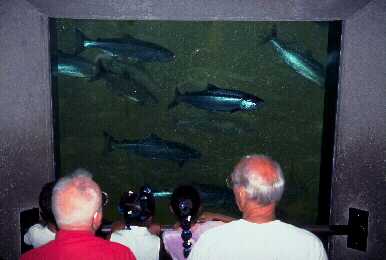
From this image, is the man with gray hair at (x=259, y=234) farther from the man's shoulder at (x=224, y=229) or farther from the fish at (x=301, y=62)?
the fish at (x=301, y=62)

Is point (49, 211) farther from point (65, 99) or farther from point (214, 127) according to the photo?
point (65, 99)

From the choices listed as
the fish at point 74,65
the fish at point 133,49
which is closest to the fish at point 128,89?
the fish at point 74,65

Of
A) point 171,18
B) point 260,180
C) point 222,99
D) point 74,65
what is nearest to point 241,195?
point 260,180

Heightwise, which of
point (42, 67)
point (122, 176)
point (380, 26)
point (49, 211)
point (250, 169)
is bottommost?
point (122, 176)

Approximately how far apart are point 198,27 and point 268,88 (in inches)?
202

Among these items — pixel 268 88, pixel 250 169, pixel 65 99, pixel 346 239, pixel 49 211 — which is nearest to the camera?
pixel 250 169

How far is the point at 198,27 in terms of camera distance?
10.9 metres

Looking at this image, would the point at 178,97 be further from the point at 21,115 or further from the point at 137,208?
the point at 137,208

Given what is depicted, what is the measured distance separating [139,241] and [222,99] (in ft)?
11.9

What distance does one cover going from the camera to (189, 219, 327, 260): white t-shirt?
Result: 6.15 ft

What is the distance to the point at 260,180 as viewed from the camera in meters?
1.91

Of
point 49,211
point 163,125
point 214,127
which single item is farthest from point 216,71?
point 49,211

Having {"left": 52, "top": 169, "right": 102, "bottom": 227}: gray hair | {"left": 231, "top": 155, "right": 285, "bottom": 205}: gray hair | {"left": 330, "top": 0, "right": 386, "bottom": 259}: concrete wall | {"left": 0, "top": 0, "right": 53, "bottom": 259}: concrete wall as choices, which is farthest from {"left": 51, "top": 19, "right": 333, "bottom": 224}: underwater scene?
{"left": 231, "top": 155, "right": 285, "bottom": 205}: gray hair

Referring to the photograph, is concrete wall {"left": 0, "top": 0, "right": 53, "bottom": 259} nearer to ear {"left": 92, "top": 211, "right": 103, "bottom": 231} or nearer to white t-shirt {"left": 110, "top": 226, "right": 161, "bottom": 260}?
white t-shirt {"left": 110, "top": 226, "right": 161, "bottom": 260}
